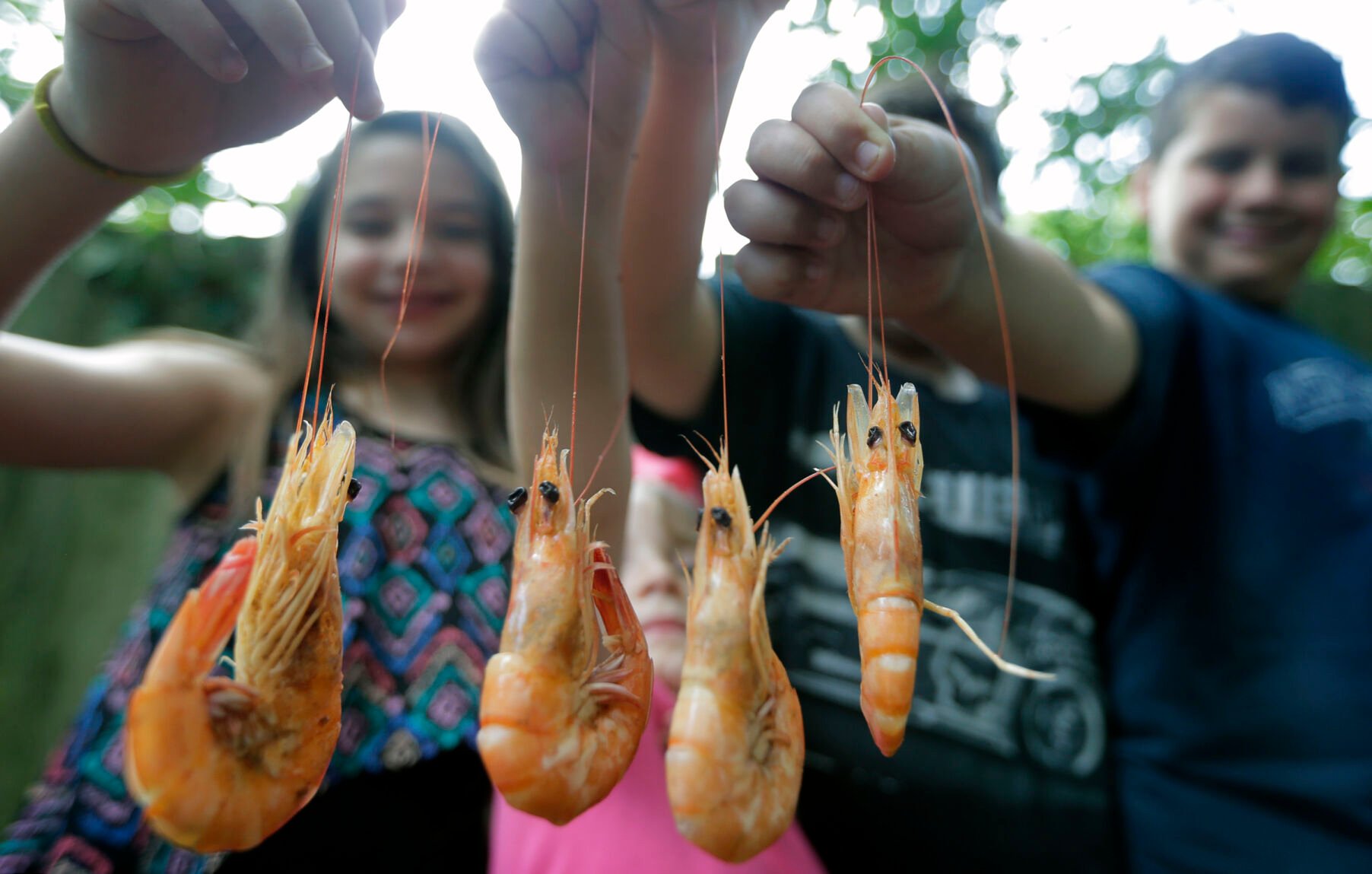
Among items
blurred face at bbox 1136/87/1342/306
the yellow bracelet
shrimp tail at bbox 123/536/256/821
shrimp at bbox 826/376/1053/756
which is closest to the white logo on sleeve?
blurred face at bbox 1136/87/1342/306

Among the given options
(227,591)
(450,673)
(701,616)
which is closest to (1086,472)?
(701,616)

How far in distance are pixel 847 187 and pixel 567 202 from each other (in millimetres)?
448

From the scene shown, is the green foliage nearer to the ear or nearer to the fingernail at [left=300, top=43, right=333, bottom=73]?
the ear

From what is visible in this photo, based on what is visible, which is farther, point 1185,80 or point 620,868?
point 1185,80

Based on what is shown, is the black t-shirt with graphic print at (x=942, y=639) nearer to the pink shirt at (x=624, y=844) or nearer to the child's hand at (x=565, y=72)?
the pink shirt at (x=624, y=844)

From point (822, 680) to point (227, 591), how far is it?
1321 millimetres

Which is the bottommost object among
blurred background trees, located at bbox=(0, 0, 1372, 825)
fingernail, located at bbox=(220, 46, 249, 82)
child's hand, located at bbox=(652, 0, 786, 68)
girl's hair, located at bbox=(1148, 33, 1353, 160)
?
blurred background trees, located at bbox=(0, 0, 1372, 825)

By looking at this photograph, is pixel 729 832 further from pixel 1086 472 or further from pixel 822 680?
pixel 1086 472

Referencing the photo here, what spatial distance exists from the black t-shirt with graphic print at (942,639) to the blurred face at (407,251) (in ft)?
1.96

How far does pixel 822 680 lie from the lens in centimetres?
174

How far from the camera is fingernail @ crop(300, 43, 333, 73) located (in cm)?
91

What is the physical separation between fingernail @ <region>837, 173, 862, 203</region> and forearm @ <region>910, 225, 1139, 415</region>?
1.09 ft

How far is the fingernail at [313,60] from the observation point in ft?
2.99

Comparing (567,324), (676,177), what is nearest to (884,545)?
(567,324)
